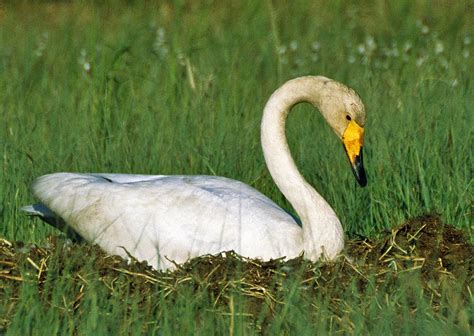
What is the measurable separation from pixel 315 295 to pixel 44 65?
19.2ft

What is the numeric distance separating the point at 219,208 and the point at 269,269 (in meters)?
0.72

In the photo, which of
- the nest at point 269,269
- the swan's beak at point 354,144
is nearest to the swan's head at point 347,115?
the swan's beak at point 354,144

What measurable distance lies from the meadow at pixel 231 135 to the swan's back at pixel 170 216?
0.35 metres

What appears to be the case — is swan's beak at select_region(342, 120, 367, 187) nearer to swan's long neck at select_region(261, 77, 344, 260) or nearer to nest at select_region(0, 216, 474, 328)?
swan's long neck at select_region(261, 77, 344, 260)

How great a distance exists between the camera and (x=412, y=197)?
7.53m

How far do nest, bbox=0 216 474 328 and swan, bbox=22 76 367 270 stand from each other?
0.24m

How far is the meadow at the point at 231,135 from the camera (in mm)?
5312

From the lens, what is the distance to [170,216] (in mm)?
6762

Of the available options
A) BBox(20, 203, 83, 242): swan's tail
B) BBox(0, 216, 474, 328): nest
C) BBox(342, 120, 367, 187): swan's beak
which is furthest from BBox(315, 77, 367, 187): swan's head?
BBox(20, 203, 83, 242): swan's tail

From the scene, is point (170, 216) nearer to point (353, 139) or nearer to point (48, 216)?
point (48, 216)

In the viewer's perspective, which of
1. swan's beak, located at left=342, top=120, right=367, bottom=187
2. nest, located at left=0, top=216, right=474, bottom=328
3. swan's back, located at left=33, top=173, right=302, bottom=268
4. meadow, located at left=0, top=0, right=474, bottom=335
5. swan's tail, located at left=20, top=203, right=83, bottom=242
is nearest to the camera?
meadow, located at left=0, top=0, right=474, bottom=335

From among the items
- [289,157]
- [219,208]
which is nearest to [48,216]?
[219,208]

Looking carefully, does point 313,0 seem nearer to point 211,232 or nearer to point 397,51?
point 397,51

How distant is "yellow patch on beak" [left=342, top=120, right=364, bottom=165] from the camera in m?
6.75
